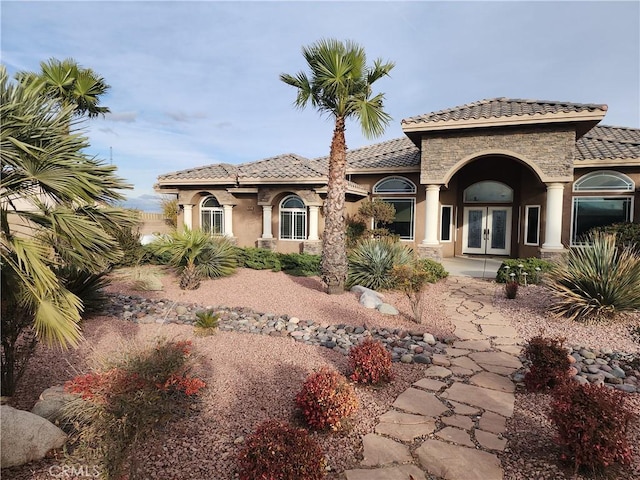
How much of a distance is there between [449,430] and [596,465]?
50.1 inches

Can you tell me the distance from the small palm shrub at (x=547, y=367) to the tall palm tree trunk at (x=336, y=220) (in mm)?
5885

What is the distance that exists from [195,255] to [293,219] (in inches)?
258

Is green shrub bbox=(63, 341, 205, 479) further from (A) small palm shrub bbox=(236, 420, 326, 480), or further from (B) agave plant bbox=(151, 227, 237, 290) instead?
(B) agave plant bbox=(151, 227, 237, 290)

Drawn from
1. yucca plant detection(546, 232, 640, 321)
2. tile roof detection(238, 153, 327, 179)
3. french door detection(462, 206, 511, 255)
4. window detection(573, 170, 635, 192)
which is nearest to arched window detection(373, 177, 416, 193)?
tile roof detection(238, 153, 327, 179)

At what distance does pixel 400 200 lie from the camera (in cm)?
1753

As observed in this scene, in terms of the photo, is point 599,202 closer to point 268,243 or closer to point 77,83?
point 268,243

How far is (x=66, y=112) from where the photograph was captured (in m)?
4.36

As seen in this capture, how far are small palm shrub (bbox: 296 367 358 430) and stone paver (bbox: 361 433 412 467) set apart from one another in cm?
34

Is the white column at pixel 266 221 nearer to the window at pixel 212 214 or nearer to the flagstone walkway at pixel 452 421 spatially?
the window at pixel 212 214

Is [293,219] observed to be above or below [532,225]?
above

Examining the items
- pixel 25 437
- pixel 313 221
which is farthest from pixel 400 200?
pixel 25 437

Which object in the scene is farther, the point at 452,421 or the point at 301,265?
the point at 301,265

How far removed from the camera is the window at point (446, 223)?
59.1ft

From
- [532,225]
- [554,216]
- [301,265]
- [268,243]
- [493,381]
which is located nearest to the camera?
Result: [493,381]
